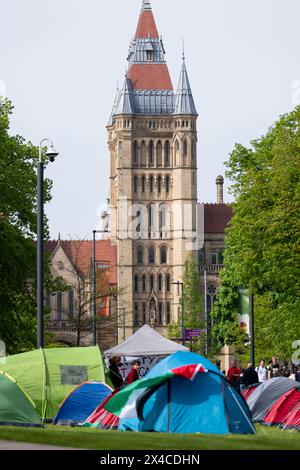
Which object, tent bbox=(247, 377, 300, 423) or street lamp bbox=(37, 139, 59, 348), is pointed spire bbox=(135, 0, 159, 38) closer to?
street lamp bbox=(37, 139, 59, 348)

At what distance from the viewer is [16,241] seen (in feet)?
184

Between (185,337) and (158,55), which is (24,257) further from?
(158,55)

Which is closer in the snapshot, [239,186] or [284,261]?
[284,261]

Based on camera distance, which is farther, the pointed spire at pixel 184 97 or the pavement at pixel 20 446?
the pointed spire at pixel 184 97

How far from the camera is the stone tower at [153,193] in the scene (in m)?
167

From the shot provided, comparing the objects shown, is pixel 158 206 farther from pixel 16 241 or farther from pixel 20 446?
pixel 20 446

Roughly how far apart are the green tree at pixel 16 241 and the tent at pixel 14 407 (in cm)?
2443

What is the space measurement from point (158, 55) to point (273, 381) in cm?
14691

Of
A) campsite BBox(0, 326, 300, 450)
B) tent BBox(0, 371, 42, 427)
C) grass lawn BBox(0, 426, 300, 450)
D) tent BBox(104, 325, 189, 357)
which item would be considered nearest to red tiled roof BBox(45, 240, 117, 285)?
tent BBox(104, 325, 189, 357)

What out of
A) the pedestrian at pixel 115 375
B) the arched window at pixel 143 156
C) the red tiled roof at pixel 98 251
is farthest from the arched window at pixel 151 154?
the pedestrian at pixel 115 375

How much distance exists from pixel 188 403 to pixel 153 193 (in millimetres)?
142844

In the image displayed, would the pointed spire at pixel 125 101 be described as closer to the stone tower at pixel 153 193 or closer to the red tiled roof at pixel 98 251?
the stone tower at pixel 153 193
